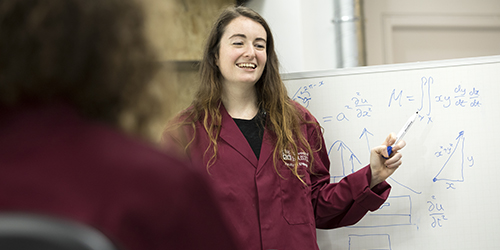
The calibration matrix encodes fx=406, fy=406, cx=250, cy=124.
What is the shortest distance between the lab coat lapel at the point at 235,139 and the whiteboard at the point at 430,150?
1.48 ft

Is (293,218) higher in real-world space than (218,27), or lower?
lower

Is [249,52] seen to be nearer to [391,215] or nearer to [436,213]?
[391,215]

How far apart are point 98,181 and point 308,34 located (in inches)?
85.1

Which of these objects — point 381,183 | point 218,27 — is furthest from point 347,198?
point 218,27

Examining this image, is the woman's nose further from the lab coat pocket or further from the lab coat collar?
the lab coat pocket

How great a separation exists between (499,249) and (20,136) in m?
1.80

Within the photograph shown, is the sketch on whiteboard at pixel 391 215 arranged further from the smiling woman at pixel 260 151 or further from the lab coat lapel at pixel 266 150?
the lab coat lapel at pixel 266 150

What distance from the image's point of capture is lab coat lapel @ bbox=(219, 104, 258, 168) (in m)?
1.52

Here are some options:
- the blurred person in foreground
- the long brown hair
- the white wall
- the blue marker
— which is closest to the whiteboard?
the blue marker

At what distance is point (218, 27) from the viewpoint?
170 centimetres

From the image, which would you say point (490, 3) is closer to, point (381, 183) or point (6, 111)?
point (381, 183)

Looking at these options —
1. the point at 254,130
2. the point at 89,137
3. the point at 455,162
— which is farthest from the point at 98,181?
the point at 455,162

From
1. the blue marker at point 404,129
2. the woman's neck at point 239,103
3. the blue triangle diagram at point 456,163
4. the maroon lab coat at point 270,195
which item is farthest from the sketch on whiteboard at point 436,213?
the woman's neck at point 239,103

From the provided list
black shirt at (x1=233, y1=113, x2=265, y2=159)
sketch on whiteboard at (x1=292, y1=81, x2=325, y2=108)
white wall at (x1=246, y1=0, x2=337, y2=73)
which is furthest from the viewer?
white wall at (x1=246, y1=0, x2=337, y2=73)
